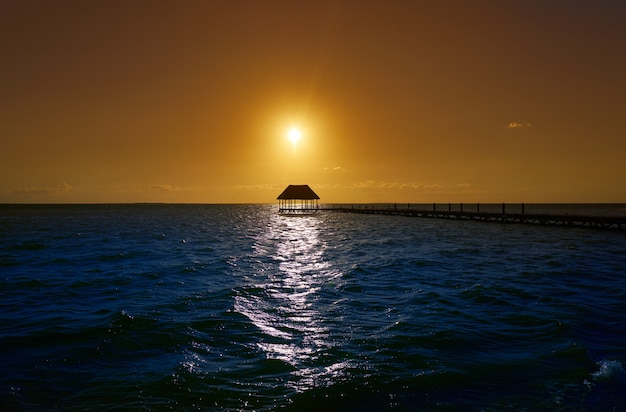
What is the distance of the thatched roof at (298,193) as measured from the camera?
8494 centimetres

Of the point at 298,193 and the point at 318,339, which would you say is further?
the point at 298,193

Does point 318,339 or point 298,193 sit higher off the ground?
point 298,193

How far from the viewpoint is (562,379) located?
664cm

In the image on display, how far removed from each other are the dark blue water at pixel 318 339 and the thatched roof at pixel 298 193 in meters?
66.2

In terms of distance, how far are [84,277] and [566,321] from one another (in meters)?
17.3

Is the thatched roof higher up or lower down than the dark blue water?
higher up

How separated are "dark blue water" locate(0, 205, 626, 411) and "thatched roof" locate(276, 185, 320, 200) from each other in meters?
66.2

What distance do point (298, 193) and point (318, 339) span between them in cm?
7746

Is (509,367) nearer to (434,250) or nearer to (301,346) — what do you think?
(301,346)

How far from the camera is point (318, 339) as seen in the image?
891 cm

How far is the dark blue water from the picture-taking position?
6211 mm

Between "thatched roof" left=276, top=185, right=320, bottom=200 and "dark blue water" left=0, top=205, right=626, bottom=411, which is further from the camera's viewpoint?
"thatched roof" left=276, top=185, right=320, bottom=200

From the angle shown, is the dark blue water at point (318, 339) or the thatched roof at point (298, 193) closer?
the dark blue water at point (318, 339)

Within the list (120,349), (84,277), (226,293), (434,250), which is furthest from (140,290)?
(434,250)
